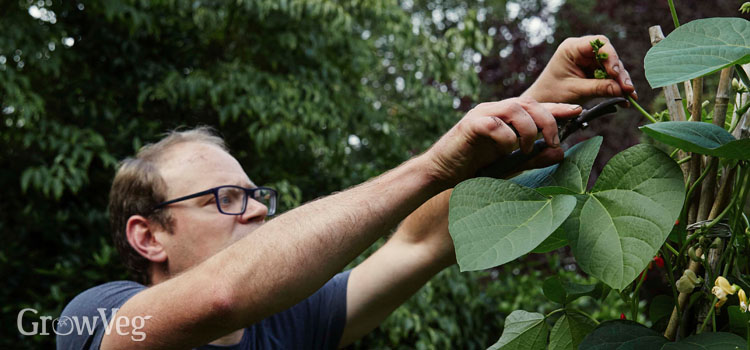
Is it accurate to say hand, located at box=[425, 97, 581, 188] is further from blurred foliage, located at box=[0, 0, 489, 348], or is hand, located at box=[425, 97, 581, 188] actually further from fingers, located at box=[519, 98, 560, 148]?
blurred foliage, located at box=[0, 0, 489, 348]

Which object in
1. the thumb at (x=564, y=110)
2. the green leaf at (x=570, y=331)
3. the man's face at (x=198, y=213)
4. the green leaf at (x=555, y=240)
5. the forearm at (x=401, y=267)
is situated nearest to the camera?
the green leaf at (x=555, y=240)

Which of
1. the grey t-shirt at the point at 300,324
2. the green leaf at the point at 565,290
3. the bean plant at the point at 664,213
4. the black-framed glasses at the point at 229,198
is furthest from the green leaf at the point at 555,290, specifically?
the black-framed glasses at the point at 229,198

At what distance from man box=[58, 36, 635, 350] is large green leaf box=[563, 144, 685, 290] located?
0.22m

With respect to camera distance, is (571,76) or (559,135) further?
(571,76)

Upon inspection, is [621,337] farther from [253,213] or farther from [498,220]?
[253,213]

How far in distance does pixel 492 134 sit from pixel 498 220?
26 cm

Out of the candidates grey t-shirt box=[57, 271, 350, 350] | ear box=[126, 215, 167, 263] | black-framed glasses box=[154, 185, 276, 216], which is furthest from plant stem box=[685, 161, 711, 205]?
ear box=[126, 215, 167, 263]

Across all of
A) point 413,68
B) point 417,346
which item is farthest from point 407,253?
point 413,68

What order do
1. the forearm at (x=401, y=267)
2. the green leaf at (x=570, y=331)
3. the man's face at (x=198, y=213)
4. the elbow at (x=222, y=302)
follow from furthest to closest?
the man's face at (x=198, y=213) → the forearm at (x=401, y=267) → the elbow at (x=222, y=302) → the green leaf at (x=570, y=331)

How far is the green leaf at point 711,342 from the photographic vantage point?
68cm

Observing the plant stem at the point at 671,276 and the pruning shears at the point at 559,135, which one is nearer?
the plant stem at the point at 671,276

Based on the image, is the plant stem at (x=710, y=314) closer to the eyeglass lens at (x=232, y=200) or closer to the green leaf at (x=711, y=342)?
the green leaf at (x=711, y=342)

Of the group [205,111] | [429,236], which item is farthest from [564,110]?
[205,111]

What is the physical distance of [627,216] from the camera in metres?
0.69
